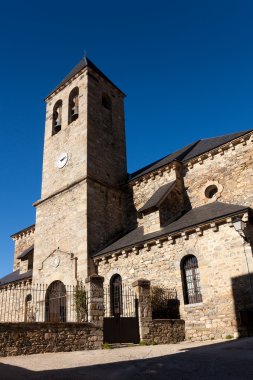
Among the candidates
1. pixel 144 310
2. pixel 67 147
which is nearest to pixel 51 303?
pixel 144 310

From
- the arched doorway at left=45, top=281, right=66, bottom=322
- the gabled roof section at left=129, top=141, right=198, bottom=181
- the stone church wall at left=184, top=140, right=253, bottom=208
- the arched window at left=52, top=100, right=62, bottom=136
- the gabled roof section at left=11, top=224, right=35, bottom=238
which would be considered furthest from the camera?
the gabled roof section at left=11, top=224, right=35, bottom=238

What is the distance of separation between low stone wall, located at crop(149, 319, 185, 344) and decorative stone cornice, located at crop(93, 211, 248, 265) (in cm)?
305

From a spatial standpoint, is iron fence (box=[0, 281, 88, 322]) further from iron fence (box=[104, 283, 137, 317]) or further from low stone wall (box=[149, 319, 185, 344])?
low stone wall (box=[149, 319, 185, 344])

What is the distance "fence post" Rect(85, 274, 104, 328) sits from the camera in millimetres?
10745

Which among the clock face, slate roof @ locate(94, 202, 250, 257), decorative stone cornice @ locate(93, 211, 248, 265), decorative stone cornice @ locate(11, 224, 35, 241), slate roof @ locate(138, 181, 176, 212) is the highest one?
the clock face

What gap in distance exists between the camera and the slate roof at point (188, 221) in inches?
503

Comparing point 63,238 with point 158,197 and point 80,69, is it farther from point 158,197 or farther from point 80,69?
point 80,69

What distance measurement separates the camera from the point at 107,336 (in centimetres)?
1104

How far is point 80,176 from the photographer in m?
18.6

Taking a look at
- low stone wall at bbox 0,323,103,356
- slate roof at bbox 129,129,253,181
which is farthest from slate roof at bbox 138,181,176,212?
low stone wall at bbox 0,323,103,356

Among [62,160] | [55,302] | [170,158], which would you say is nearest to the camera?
[55,302]

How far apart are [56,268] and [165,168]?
24.5 feet

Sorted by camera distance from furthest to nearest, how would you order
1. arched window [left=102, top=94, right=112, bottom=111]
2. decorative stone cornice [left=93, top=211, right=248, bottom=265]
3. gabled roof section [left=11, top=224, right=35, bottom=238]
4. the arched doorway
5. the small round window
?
gabled roof section [left=11, top=224, right=35, bottom=238] < arched window [left=102, top=94, right=112, bottom=111] < the small round window < the arched doorway < decorative stone cornice [left=93, top=211, right=248, bottom=265]

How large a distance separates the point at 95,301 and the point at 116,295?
187 inches
